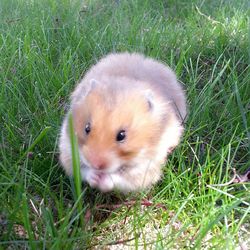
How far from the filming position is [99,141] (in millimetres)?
1689

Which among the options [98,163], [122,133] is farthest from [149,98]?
[98,163]

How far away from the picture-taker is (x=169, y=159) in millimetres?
2227

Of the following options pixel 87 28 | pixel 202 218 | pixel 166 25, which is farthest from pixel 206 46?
pixel 202 218

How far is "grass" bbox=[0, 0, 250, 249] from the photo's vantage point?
169 centimetres

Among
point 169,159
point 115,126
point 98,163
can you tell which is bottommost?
point 169,159

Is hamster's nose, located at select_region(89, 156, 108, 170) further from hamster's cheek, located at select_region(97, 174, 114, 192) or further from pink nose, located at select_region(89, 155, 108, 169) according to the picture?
hamster's cheek, located at select_region(97, 174, 114, 192)

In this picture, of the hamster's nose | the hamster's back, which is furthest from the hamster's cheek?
the hamster's back

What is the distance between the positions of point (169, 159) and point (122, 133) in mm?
573

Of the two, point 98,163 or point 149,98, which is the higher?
point 149,98

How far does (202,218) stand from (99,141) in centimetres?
55

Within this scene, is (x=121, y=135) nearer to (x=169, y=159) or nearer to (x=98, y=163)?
(x=98, y=163)

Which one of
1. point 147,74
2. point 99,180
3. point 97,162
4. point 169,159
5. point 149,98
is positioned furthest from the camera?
point 147,74

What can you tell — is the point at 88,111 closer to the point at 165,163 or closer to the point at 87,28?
the point at 165,163

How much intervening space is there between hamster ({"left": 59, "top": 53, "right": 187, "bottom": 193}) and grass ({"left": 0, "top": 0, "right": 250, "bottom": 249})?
0.36 ft
